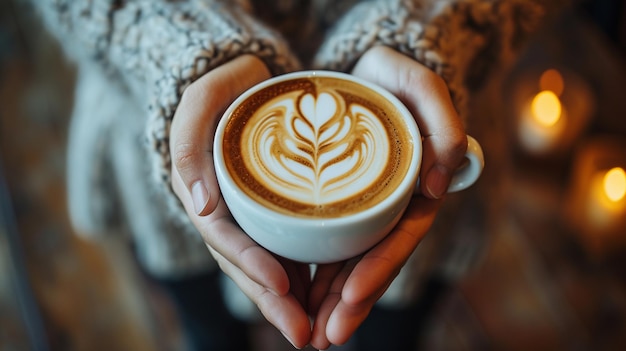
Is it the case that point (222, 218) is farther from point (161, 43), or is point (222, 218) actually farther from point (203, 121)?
point (161, 43)

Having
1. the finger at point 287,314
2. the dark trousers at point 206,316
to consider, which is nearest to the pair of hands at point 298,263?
the finger at point 287,314

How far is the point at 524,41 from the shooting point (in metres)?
0.72

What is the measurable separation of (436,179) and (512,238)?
778 mm

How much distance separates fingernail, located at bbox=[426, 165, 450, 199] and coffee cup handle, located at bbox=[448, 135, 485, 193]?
1.0 inches

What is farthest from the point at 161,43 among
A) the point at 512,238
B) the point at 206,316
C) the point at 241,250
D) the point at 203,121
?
the point at 512,238

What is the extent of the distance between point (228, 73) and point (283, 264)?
0.18 meters

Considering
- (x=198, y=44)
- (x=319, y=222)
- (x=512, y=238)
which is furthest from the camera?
(x=512, y=238)

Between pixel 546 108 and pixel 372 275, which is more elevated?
pixel 372 275

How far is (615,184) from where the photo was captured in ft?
3.67

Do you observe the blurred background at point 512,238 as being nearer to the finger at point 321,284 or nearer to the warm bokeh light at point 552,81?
the warm bokeh light at point 552,81

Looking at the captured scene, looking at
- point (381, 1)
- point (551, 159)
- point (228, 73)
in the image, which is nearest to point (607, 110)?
point (551, 159)

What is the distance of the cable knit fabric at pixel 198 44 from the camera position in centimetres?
58

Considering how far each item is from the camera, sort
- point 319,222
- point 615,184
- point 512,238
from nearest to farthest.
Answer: point 319,222 → point 615,184 → point 512,238

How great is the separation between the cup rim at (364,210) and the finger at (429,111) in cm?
Result: 2
